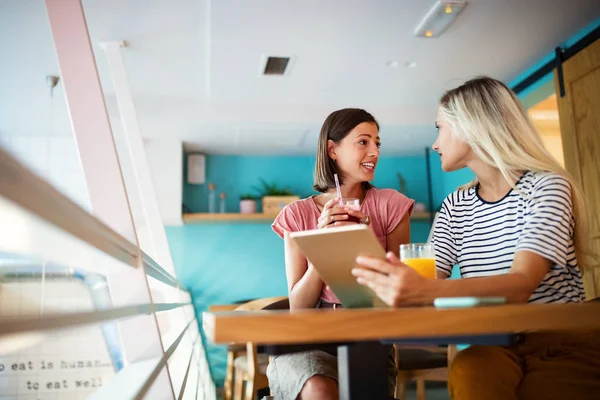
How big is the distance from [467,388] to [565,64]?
334cm

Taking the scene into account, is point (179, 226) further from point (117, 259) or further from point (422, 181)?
point (117, 259)

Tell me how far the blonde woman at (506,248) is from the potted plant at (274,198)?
3996 mm

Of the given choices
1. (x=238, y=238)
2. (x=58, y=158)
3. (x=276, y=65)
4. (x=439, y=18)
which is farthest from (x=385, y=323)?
(x=238, y=238)

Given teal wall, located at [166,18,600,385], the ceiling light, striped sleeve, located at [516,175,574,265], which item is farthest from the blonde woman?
teal wall, located at [166,18,600,385]

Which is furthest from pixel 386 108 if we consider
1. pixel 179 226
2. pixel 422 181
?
pixel 179 226

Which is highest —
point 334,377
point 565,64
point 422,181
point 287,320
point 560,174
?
point 565,64

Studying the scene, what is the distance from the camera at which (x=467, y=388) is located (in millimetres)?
955

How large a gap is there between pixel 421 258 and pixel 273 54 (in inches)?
112

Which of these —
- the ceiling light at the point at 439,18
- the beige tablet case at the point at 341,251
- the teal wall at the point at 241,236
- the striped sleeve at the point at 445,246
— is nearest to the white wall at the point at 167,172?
the teal wall at the point at 241,236

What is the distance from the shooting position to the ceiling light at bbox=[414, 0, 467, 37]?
3.05 metres

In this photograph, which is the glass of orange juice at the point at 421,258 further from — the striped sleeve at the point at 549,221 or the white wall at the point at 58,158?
the white wall at the point at 58,158

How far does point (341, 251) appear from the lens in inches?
34.8

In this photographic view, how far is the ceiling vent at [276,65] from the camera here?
385cm

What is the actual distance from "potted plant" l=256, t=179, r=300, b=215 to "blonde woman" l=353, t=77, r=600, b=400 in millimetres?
3996
